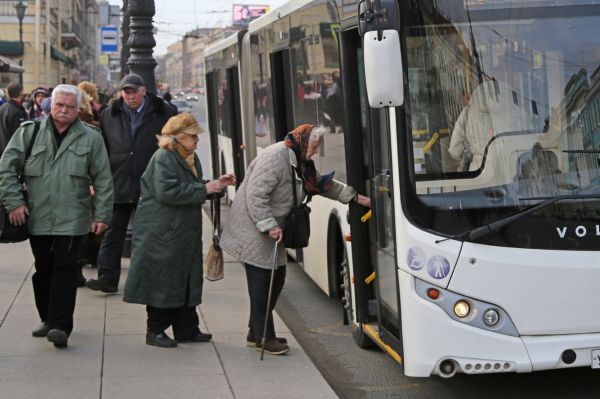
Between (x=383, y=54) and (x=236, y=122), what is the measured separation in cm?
1052

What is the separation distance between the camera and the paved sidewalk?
6.71 metres

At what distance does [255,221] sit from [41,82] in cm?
4532

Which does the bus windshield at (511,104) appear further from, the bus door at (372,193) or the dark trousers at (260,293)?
the dark trousers at (260,293)

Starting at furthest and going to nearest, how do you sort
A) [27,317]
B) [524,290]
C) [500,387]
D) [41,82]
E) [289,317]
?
[41,82]
[289,317]
[27,317]
[500,387]
[524,290]

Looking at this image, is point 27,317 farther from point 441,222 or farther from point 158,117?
point 441,222

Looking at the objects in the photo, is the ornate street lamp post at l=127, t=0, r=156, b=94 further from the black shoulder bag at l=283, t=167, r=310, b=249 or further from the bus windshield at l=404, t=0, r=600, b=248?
the bus windshield at l=404, t=0, r=600, b=248

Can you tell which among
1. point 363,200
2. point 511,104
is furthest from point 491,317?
point 363,200

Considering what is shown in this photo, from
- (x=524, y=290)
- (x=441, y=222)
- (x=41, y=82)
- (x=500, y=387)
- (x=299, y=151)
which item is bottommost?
(x=500, y=387)

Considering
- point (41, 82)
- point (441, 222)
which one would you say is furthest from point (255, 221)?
point (41, 82)

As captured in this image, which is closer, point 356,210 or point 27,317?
point 356,210

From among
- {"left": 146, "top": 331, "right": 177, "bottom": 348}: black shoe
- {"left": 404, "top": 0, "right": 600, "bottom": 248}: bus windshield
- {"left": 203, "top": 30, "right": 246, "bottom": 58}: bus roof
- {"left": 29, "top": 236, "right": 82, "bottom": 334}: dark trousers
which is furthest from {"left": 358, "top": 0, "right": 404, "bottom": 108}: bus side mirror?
{"left": 203, "top": 30, "right": 246, "bottom": 58}: bus roof

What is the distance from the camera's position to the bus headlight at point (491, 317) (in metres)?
5.96

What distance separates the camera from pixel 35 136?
7.51 metres

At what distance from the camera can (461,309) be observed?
6.00 m
